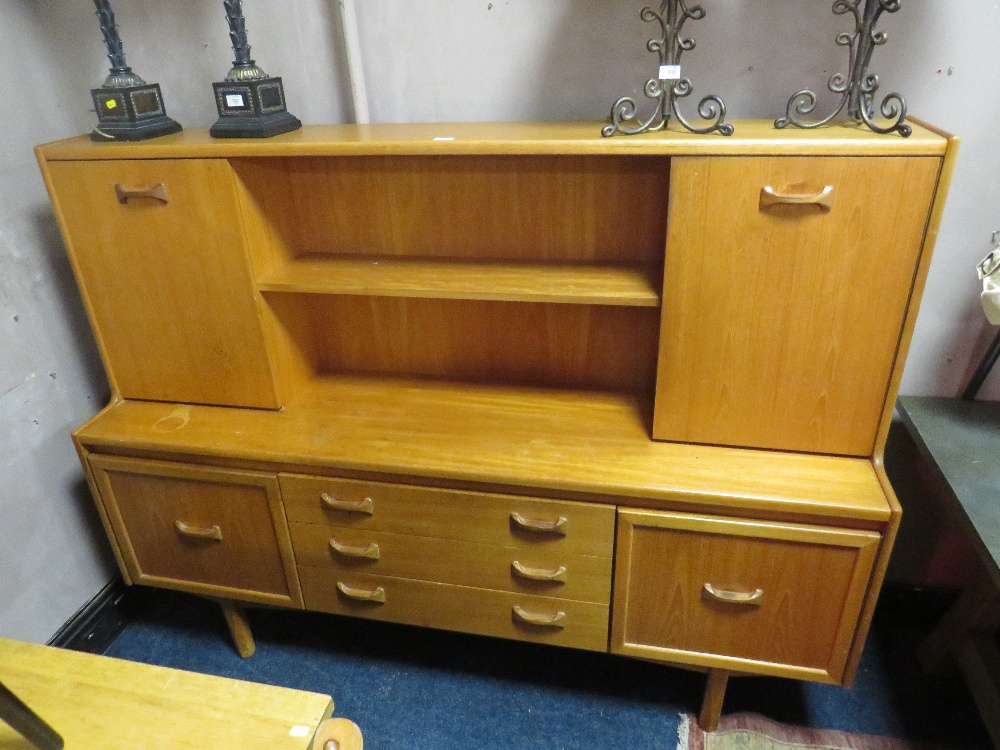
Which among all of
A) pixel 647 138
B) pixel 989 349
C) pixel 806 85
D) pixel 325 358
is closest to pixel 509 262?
pixel 647 138

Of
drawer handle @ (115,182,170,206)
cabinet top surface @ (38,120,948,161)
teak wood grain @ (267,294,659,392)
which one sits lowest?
teak wood grain @ (267,294,659,392)

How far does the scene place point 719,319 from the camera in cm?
135

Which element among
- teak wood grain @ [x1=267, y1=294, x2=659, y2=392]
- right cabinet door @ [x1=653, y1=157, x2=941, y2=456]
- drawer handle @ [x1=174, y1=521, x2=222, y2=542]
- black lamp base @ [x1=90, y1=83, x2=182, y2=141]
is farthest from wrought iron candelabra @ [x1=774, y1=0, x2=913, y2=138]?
drawer handle @ [x1=174, y1=521, x2=222, y2=542]

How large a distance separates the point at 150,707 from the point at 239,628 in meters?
0.91

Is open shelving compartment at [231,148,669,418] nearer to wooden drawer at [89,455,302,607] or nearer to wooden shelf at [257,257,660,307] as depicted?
wooden shelf at [257,257,660,307]

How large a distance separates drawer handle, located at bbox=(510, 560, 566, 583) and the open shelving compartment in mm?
460

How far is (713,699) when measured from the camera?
163cm

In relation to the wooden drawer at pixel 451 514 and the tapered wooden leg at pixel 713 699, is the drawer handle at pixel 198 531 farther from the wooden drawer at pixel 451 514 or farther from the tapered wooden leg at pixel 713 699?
the tapered wooden leg at pixel 713 699

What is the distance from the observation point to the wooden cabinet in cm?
128

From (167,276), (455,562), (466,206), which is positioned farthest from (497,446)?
(167,276)

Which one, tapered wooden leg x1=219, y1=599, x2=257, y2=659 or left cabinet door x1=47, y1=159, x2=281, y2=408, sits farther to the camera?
tapered wooden leg x1=219, y1=599, x2=257, y2=659

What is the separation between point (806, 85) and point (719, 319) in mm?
587

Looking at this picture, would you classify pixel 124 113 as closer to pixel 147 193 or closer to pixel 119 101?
pixel 119 101

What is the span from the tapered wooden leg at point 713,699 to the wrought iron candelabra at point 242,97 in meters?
1.60
